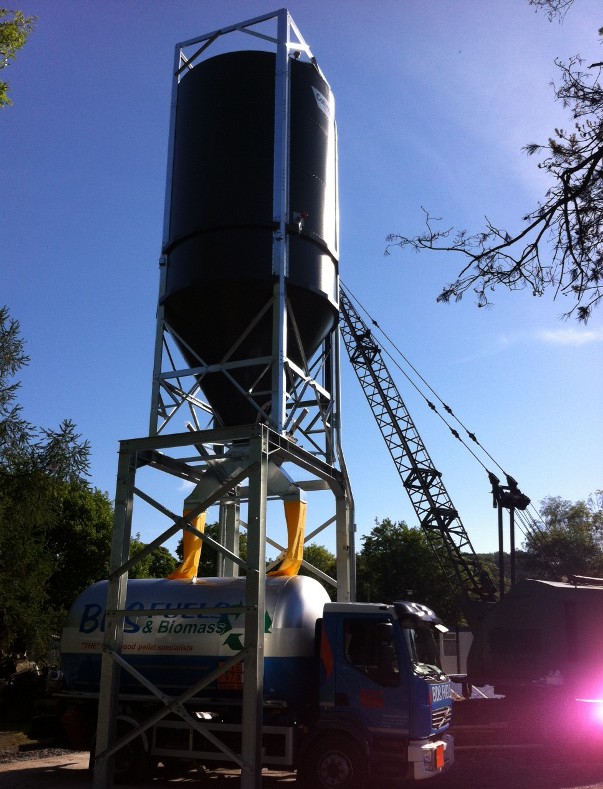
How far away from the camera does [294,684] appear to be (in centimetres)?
1080

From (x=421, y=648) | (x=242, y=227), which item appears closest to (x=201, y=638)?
(x=421, y=648)

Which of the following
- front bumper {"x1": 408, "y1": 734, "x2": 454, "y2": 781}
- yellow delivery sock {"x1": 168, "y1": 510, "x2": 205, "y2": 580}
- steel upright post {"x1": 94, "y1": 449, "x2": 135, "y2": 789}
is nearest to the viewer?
front bumper {"x1": 408, "y1": 734, "x2": 454, "y2": 781}

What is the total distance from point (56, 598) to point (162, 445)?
28.6 metres

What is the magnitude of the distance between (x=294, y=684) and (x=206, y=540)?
2538 mm

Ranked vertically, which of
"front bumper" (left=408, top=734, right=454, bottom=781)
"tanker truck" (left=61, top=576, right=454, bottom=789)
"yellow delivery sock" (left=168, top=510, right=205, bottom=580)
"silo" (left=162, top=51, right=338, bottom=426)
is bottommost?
"front bumper" (left=408, top=734, right=454, bottom=781)

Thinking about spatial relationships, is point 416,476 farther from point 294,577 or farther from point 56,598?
point 294,577

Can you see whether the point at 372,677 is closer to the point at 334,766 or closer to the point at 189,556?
the point at 334,766

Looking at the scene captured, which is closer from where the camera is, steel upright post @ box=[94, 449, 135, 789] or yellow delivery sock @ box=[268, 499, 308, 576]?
steel upright post @ box=[94, 449, 135, 789]

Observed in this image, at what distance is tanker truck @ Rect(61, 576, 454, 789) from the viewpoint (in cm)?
1021

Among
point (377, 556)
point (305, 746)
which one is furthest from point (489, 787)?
point (377, 556)

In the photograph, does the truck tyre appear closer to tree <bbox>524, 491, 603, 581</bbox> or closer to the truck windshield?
the truck windshield

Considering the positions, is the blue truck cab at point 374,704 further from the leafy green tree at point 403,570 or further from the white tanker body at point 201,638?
the leafy green tree at point 403,570

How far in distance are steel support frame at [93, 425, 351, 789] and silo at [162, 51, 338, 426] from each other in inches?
50.4

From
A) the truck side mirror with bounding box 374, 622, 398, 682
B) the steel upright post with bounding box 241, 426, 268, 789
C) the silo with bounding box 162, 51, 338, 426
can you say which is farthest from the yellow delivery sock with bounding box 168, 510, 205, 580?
the truck side mirror with bounding box 374, 622, 398, 682
